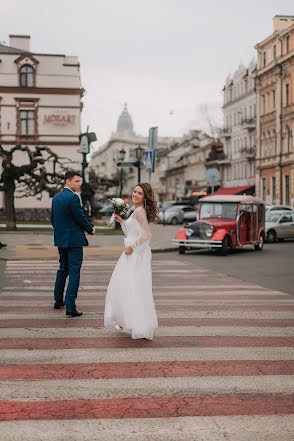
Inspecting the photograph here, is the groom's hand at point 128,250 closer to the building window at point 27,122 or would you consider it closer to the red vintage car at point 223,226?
the red vintage car at point 223,226

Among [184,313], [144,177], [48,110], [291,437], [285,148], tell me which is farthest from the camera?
[144,177]

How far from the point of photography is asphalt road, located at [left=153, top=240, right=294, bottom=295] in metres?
14.6

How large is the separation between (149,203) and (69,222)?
162cm

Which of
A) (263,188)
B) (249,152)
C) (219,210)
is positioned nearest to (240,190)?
(249,152)

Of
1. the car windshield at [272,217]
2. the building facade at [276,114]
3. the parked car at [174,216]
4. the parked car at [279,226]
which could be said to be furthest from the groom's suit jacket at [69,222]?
the building facade at [276,114]

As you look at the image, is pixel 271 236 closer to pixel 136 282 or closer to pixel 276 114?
pixel 136 282

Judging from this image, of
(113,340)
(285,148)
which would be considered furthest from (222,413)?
(285,148)

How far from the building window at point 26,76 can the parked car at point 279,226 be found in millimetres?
25842

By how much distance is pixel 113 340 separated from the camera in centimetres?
766

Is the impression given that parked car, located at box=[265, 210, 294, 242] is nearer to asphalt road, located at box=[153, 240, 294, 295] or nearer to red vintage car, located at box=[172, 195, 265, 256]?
asphalt road, located at box=[153, 240, 294, 295]

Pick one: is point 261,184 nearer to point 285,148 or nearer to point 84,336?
point 285,148

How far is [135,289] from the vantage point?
7.63 metres

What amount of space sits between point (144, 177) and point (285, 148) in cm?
8731

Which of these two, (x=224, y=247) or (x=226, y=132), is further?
(x=226, y=132)
